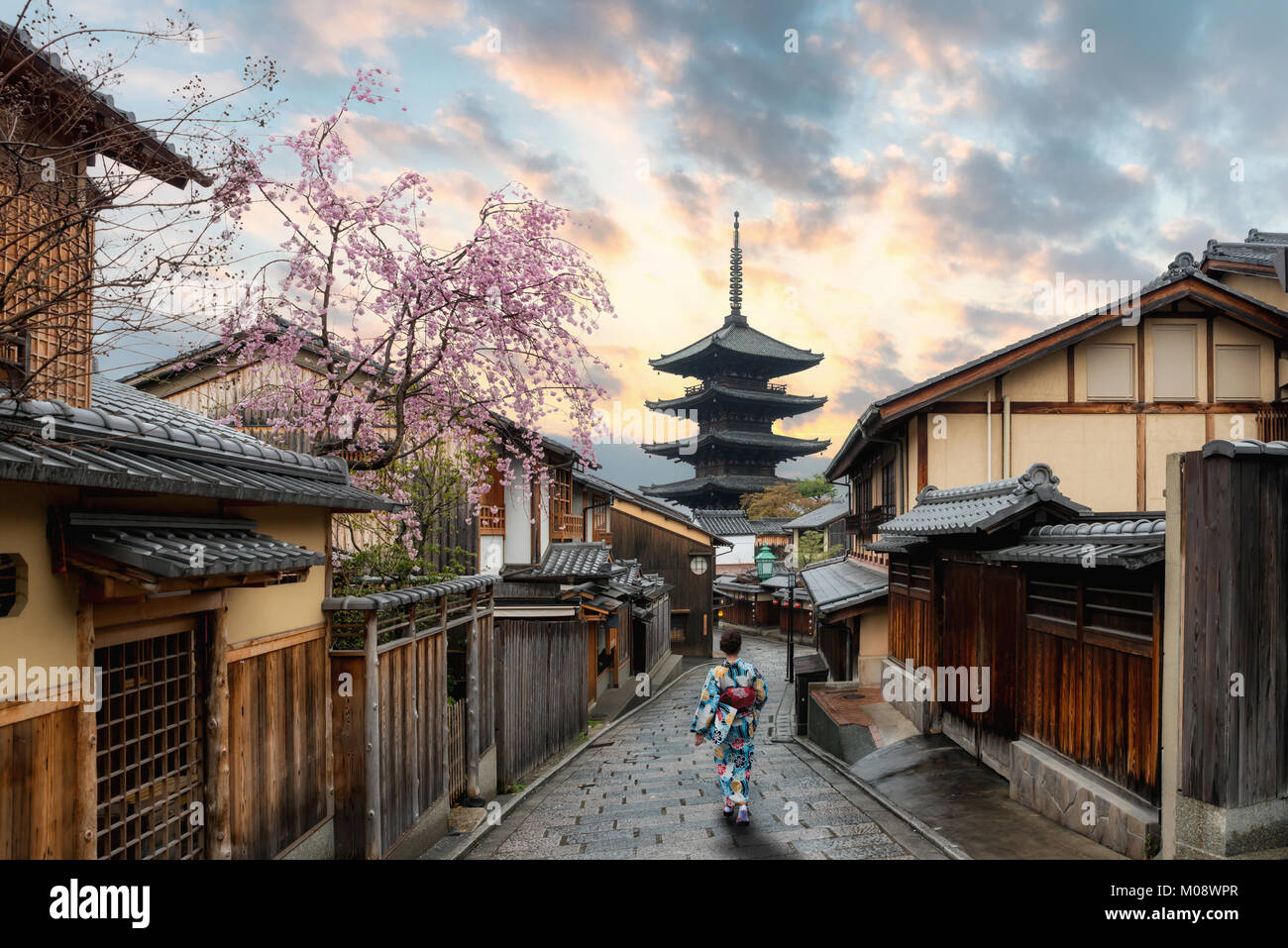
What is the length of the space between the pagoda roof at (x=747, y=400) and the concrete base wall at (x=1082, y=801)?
148ft

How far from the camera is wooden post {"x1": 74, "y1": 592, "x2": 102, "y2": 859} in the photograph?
13.7ft

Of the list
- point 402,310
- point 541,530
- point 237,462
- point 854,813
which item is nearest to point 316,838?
point 237,462

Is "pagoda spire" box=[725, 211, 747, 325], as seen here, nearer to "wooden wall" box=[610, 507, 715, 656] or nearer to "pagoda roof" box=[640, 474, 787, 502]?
"pagoda roof" box=[640, 474, 787, 502]

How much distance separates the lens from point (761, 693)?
8445 mm

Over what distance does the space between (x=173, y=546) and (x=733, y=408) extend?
51420 millimetres

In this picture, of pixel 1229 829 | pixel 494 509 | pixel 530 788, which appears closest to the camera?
A: pixel 1229 829

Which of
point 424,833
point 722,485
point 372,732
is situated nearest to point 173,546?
point 372,732

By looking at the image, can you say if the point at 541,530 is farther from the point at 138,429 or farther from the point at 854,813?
the point at 138,429

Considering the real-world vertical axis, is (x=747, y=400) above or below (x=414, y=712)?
above

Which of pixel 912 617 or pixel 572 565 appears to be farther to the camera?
pixel 572 565

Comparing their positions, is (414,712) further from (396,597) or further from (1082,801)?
(1082,801)

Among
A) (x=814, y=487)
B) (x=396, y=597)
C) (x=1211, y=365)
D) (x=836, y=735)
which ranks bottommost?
(x=836, y=735)

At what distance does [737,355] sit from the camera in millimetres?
52438

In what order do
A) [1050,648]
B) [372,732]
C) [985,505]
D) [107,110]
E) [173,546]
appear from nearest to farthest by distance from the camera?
1. [173,546]
2. [107,110]
3. [372,732]
4. [1050,648]
5. [985,505]
